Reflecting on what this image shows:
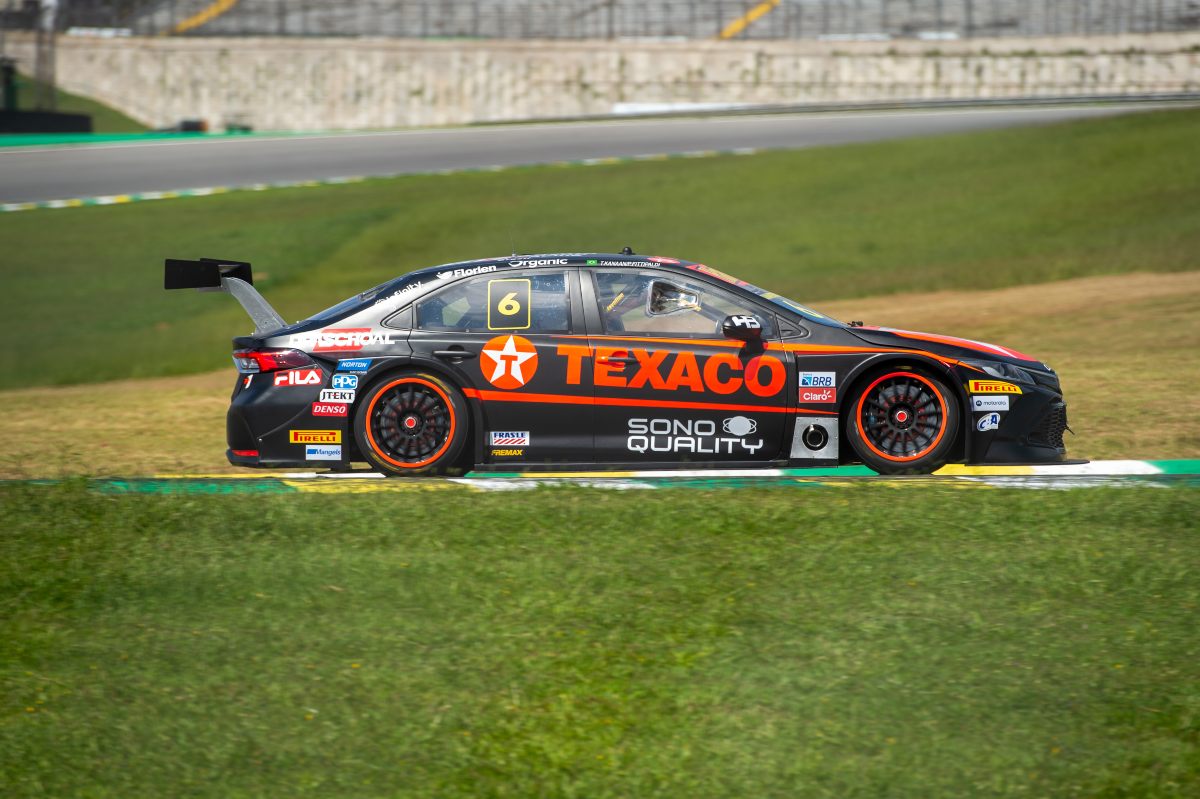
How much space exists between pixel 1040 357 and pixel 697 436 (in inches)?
288

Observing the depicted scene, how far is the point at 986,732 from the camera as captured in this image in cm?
479

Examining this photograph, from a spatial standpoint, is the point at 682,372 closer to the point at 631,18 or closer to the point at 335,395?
the point at 335,395

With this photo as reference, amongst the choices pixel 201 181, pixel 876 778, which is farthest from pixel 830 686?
pixel 201 181

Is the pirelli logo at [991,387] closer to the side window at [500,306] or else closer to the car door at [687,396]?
the car door at [687,396]

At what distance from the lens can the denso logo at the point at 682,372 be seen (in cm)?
769

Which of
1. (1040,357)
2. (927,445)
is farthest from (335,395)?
(1040,357)

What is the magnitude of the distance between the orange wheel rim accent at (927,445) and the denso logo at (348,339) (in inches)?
107

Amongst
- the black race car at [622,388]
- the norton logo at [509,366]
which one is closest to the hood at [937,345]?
the black race car at [622,388]

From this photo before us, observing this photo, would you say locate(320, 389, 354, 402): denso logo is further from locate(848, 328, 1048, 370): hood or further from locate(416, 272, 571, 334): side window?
locate(848, 328, 1048, 370): hood

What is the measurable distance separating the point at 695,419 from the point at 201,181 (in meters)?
20.8

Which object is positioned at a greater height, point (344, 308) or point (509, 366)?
point (344, 308)

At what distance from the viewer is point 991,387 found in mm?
7707

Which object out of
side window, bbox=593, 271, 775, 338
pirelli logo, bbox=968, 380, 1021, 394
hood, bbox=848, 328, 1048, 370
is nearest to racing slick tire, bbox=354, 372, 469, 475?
side window, bbox=593, 271, 775, 338

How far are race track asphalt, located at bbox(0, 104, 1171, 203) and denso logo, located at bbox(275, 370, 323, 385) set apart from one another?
1830 cm
